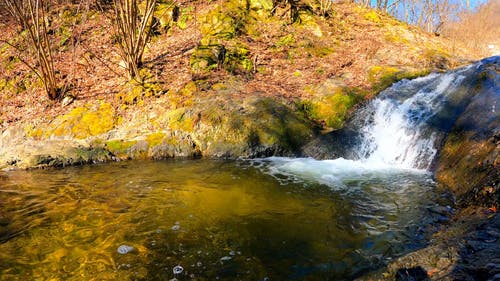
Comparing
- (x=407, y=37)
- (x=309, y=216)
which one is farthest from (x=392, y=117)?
(x=407, y=37)

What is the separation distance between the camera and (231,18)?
1491 centimetres

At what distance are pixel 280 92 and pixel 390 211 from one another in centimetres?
718

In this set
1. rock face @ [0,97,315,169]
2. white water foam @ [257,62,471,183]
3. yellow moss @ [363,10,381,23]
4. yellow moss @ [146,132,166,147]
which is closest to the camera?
white water foam @ [257,62,471,183]

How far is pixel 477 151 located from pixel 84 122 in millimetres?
11137

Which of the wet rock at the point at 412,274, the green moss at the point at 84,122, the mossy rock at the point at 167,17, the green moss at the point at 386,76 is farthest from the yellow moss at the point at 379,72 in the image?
the wet rock at the point at 412,274

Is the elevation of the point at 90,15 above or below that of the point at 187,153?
above

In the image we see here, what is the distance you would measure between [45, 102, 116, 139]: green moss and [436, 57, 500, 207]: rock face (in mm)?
9936

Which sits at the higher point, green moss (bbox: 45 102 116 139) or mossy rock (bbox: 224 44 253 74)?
mossy rock (bbox: 224 44 253 74)

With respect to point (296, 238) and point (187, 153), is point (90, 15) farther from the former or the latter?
point (296, 238)

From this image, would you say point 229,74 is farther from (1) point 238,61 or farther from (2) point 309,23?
(2) point 309,23

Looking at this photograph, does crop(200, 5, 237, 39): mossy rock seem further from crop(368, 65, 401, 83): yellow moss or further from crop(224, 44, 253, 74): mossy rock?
crop(368, 65, 401, 83): yellow moss

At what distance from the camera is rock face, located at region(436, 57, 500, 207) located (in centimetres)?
475

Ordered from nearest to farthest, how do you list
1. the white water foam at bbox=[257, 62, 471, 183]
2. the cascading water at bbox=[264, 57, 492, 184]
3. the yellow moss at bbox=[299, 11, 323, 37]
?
the white water foam at bbox=[257, 62, 471, 183] < the cascading water at bbox=[264, 57, 492, 184] < the yellow moss at bbox=[299, 11, 323, 37]

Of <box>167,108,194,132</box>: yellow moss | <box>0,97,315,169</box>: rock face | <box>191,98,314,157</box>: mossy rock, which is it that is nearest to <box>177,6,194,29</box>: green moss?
<box>0,97,315,169</box>: rock face
